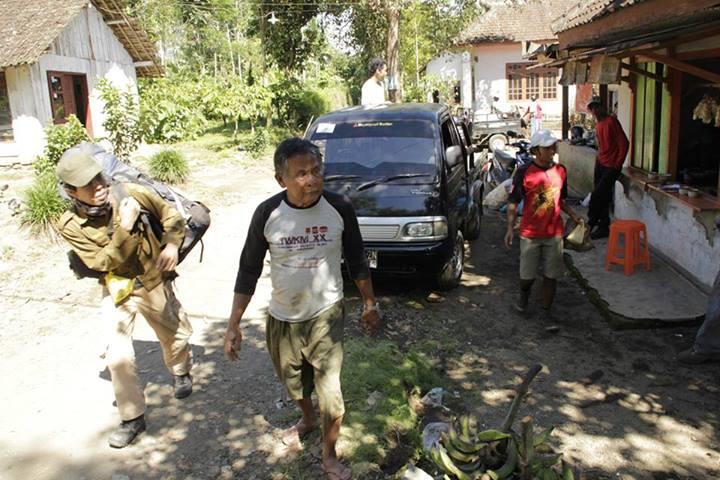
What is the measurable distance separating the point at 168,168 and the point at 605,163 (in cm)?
850

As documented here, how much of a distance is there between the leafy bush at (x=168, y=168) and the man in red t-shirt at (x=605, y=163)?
8.25 meters

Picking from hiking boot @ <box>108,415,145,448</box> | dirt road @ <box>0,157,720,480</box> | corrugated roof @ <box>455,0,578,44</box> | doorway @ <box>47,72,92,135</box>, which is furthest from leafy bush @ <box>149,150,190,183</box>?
corrugated roof @ <box>455,0,578,44</box>

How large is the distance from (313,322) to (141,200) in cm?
145

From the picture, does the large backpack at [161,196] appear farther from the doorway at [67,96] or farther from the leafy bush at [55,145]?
the doorway at [67,96]

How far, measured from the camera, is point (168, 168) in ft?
42.0

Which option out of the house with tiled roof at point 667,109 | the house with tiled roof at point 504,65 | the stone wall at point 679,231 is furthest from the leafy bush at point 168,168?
the house with tiled roof at point 504,65

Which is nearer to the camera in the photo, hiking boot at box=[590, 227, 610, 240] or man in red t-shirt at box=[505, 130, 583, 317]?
man in red t-shirt at box=[505, 130, 583, 317]

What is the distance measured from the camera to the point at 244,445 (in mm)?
3875

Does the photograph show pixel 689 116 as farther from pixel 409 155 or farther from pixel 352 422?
pixel 352 422

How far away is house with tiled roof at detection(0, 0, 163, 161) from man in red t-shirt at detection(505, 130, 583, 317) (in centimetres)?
1036

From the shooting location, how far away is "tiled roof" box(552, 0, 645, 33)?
335 inches

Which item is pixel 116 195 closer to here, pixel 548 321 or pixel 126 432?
pixel 126 432

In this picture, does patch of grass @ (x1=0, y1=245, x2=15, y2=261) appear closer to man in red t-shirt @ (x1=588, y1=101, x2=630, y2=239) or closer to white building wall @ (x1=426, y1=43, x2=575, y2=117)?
man in red t-shirt @ (x1=588, y1=101, x2=630, y2=239)

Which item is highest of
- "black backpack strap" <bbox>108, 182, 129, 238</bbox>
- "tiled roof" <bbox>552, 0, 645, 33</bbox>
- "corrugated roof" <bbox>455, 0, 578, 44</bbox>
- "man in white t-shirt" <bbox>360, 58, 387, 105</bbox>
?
"corrugated roof" <bbox>455, 0, 578, 44</bbox>
